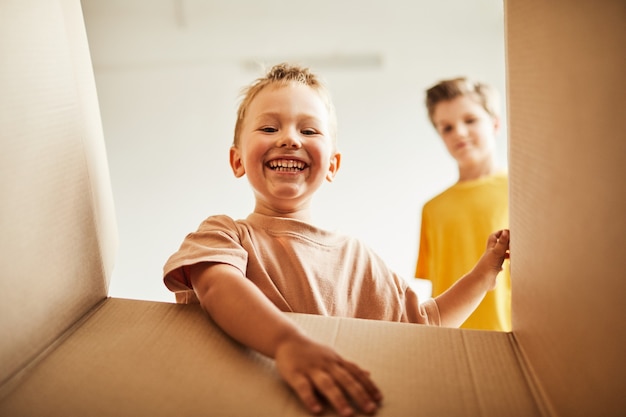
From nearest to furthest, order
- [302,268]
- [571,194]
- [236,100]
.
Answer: [571,194], [302,268], [236,100]

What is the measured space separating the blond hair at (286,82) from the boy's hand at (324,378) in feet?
1.63

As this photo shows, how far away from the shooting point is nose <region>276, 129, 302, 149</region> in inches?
29.9

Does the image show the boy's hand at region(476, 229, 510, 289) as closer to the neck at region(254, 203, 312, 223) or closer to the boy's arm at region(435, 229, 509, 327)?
the boy's arm at region(435, 229, 509, 327)

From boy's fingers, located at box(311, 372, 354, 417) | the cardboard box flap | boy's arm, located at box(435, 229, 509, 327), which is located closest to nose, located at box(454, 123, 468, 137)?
boy's arm, located at box(435, 229, 509, 327)

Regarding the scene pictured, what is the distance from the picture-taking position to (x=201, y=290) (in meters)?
0.57

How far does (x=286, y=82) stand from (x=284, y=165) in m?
0.14

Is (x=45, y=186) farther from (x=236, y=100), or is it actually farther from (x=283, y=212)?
(x=236, y=100)

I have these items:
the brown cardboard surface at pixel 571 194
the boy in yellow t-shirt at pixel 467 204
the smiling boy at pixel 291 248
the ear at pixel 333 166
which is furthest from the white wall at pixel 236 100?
the brown cardboard surface at pixel 571 194

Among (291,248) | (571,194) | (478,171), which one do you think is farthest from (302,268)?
(478,171)

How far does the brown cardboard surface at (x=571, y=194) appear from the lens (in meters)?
0.32

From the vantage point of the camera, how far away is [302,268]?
702mm

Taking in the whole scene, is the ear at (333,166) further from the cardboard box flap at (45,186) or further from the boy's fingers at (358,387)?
the boy's fingers at (358,387)

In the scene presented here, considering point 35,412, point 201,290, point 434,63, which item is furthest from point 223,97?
point 35,412

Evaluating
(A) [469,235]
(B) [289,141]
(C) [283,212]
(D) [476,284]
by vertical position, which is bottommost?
(A) [469,235]
